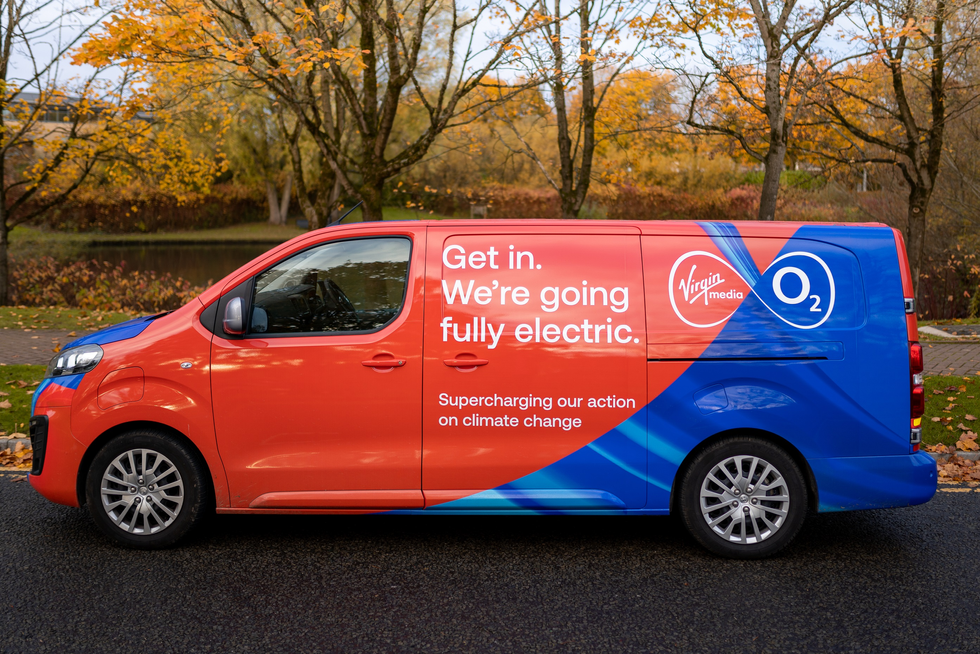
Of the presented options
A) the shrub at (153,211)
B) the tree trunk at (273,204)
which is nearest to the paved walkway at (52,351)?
the shrub at (153,211)

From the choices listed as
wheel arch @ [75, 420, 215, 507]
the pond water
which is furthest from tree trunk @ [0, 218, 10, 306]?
wheel arch @ [75, 420, 215, 507]

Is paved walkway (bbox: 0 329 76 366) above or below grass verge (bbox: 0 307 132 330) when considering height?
below

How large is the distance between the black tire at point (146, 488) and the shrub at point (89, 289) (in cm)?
1366

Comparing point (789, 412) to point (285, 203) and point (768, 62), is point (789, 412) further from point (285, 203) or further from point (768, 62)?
point (285, 203)

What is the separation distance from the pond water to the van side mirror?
21406 mm

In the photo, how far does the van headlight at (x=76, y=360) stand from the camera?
4539 mm

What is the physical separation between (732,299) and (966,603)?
1912 mm

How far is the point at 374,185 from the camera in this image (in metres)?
12.5

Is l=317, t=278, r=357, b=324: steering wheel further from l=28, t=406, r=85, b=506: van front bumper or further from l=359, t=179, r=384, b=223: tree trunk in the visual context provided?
l=359, t=179, r=384, b=223: tree trunk

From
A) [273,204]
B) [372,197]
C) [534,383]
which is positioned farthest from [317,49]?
[273,204]

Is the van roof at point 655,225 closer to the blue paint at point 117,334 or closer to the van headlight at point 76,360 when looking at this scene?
the blue paint at point 117,334

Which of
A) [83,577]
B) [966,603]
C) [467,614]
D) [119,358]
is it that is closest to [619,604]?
[467,614]

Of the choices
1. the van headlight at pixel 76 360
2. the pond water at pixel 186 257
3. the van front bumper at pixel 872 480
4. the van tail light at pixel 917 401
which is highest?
the pond water at pixel 186 257

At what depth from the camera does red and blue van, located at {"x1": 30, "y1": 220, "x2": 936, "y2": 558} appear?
171 inches
